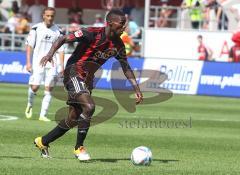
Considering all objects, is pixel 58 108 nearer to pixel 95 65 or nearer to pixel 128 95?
pixel 128 95

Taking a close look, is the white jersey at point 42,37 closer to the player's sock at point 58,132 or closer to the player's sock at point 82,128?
the player's sock at point 58,132

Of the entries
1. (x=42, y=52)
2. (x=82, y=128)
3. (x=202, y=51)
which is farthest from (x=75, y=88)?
(x=202, y=51)

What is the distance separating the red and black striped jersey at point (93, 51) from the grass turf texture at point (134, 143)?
1380mm

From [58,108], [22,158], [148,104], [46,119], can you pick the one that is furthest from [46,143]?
[148,104]

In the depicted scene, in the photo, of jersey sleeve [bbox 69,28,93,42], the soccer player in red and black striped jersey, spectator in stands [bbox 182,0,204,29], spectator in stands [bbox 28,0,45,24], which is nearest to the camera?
jersey sleeve [bbox 69,28,93,42]

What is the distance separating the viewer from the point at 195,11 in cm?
3381

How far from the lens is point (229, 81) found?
2738 centimetres

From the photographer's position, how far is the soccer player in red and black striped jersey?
1158 cm

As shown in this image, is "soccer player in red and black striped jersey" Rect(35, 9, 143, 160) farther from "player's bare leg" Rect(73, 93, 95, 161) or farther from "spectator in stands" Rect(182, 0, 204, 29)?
"spectator in stands" Rect(182, 0, 204, 29)

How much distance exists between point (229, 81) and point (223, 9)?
259 inches

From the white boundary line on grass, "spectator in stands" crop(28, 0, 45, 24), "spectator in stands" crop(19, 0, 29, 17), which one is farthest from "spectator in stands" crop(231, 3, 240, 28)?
the white boundary line on grass

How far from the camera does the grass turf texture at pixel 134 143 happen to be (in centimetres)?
1091

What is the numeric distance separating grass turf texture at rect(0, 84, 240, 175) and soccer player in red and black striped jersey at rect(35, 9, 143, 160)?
395 millimetres

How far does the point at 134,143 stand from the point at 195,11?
2013 cm
